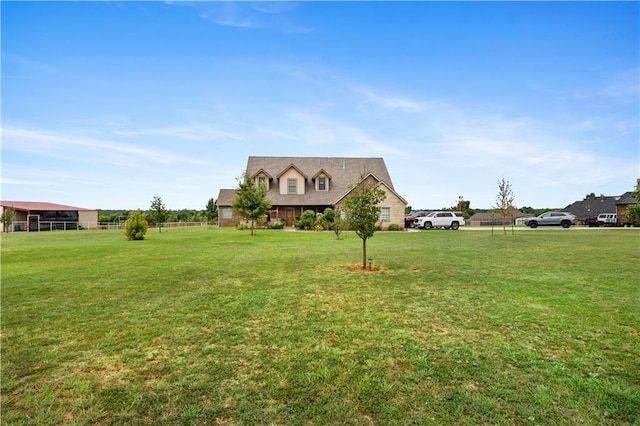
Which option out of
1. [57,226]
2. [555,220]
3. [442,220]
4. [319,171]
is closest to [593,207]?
[555,220]

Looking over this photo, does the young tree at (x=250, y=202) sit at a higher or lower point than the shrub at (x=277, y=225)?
higher

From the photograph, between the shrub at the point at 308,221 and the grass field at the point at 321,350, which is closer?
the grass field at the point at 321,350

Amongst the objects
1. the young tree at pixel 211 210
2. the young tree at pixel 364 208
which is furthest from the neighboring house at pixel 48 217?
the young tree at pixel 364 208

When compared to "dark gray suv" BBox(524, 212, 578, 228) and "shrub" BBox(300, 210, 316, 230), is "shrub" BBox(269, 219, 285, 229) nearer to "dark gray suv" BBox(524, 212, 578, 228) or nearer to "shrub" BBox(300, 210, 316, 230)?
"shrub" BBox(300, 210, 316, 230)

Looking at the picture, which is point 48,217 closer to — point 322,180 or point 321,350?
point 322,180

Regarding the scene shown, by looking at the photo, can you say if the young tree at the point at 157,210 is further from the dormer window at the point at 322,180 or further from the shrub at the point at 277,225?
the dormer window at the point at 322,180

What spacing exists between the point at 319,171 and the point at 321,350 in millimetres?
34700

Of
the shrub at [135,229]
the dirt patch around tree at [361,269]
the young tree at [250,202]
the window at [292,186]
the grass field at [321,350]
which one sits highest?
the window at [292,186]

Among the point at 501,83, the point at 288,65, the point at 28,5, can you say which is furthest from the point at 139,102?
the point at 501,83

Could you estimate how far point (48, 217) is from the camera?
150 feet

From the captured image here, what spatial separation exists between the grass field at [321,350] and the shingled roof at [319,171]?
1131 inches

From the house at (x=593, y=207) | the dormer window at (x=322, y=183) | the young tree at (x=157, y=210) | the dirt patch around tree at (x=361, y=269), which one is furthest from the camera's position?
the house at (x=593, y=207)

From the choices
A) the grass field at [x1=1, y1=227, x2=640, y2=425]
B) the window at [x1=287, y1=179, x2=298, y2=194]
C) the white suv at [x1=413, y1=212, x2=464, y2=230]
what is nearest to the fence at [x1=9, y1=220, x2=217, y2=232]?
the window at [x1=287, y1=179, x2=298, y2=194]

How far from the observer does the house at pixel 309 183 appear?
3454 cm
